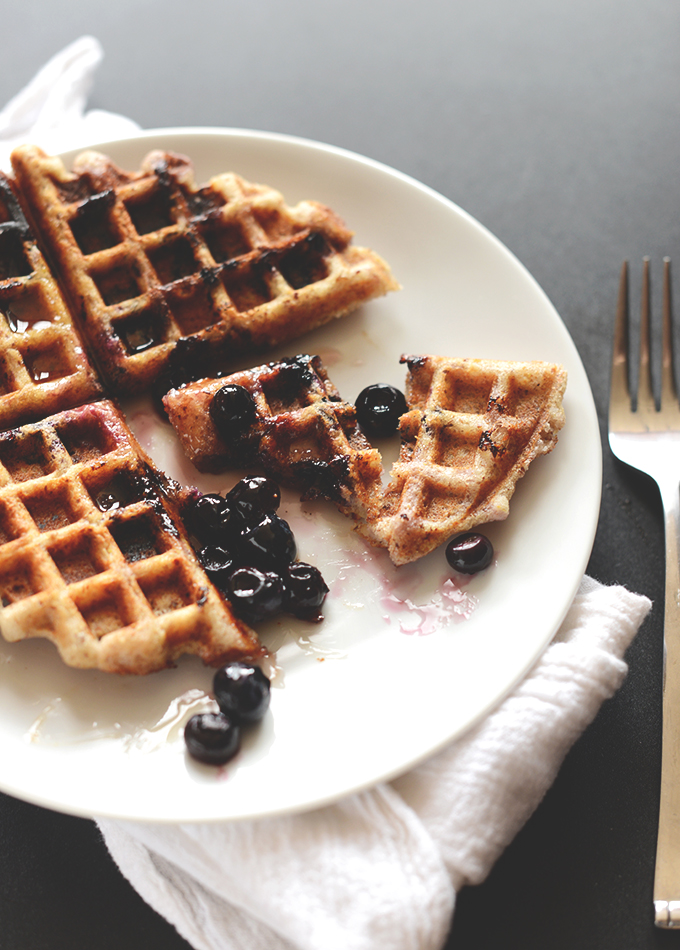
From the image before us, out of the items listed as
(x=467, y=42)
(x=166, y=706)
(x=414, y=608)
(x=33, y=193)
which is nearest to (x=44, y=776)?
(x=166, y=706)

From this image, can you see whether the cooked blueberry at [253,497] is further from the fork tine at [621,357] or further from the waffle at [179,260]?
the fork tine at [621,357]

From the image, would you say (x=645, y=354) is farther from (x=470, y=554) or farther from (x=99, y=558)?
(x=99, y=558)

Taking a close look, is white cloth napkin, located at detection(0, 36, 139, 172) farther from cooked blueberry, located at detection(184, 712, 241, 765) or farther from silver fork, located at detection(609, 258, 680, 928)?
cooked blueberry, located at detection(184, 712, 241, 765)

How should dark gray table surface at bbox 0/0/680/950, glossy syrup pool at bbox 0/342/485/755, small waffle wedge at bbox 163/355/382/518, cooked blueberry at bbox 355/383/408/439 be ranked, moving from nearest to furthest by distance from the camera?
1. glossy syrup pool at bbox 0/342/485/755
2. small waffle wedge at bbox 163/355/382/518
3. cooked blueberry at bbox 355/383/408/439
4. dark gray table surface at bbox 0/0/680/950

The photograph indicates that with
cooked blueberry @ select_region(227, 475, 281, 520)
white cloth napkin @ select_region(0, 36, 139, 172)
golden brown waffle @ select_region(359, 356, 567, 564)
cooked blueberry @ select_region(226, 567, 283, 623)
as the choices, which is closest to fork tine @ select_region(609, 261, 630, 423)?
golden brown waffle @ select_region(359, 356, 567, 564)

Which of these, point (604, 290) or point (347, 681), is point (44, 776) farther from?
point (604, 290)

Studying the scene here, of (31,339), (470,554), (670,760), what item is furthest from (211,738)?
(31,339)
